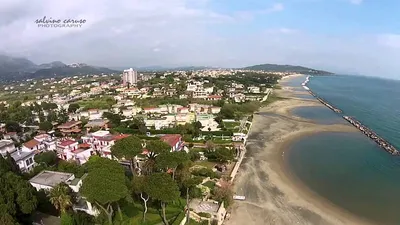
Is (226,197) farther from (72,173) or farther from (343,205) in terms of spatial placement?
(72,173)

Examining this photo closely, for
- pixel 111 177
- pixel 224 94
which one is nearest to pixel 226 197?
pixel 111 177

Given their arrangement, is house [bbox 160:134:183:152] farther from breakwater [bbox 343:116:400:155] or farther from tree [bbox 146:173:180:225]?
breakwater [bbox 343:116:400:155]

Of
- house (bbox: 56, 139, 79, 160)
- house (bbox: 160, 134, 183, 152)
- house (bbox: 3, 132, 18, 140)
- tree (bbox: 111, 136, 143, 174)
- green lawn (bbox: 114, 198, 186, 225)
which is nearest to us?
green lawn (bbox: 114, 198, 186, 225)

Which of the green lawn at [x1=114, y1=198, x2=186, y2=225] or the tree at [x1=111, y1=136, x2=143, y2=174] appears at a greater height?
the tree at [x1=111, y1=136, x2=143, y2=174]

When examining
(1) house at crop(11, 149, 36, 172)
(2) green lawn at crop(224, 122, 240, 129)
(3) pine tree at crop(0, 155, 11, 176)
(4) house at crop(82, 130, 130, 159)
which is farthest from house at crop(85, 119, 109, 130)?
(3) pine tree at crop(0, 155, 11, 176)

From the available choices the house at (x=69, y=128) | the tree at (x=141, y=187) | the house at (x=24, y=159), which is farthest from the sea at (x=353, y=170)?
the house at (x=69, y=128)

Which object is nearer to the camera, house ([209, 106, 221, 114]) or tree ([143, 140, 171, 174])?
tree ([143, 140, 171, 174])

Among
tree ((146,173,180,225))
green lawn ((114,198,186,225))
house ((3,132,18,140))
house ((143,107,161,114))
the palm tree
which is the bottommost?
house ((3,132,18,140))
